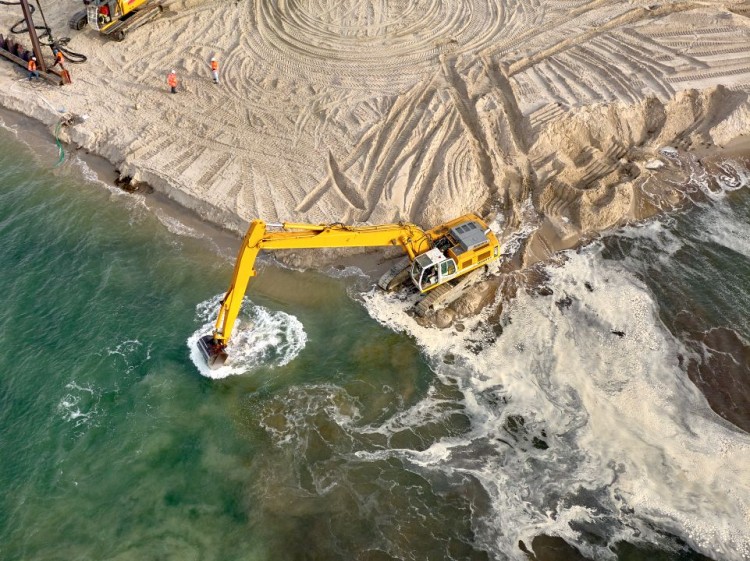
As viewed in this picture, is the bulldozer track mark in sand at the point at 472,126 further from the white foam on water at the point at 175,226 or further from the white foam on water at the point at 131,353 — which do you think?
the white foam on water at the point at 131,353

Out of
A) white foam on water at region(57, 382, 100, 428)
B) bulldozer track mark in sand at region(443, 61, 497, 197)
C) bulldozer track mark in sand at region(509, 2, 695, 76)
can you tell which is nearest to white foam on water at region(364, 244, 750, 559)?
bulldozer track mark in sand at region(443, 61, 497, 197)

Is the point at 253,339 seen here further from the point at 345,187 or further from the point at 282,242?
the point at 345,187

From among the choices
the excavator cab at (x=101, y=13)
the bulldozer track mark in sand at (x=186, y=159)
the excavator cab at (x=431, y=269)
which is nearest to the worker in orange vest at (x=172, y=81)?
the bulldozer track mark in sand at (x=186, y=159)

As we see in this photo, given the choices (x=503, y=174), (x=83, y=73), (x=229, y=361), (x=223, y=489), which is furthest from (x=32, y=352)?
(x=503, y=174)

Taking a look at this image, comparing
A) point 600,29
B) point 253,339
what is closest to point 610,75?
point 600,29

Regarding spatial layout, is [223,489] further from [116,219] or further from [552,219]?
[552,219]

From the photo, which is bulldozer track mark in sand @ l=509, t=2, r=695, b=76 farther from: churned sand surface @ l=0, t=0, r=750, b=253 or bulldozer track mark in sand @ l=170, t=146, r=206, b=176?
bulldozer track mark in sand @ l=170, t=146, r=206, b=176
